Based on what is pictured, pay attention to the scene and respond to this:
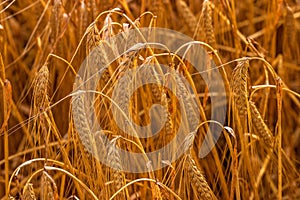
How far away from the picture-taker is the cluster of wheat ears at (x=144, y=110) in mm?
837

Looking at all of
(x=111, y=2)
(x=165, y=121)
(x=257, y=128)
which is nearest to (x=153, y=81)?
(x=165, y=121)

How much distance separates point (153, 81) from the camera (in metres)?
0.92

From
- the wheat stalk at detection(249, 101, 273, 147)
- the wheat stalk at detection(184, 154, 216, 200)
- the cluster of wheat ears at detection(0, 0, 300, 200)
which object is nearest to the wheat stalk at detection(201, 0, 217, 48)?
the cluster of wheat ears at detection(0, 0, 300, 200)

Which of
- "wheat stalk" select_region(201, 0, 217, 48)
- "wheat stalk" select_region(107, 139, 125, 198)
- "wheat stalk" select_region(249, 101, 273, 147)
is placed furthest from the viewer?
"wheat stalk" select_region(201, 0, 217, 48)

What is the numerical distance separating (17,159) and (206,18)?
0.55 m

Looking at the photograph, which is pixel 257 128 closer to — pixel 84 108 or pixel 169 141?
pixel 169 141

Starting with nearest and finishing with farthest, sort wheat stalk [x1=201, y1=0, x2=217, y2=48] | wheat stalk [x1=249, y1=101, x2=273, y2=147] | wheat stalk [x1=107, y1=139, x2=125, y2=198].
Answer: wheat stalk [x1=107, y1=139, x2=125, y2=198] < wheat stalk [x1=249, y1=101, x2=273, y2=147] < wheat stalk [x1=201, y1=0, x2=217, y2=48]

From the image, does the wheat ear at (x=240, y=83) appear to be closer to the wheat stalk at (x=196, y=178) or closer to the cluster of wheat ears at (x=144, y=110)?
the cluster of wheat ears at (x=144, y=110)

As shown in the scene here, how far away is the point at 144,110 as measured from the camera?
41.4 inches

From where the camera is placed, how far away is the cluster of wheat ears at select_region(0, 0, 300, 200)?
84 centimetres

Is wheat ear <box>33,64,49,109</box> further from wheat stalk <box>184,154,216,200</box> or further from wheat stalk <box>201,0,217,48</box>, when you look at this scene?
wheat stalk <box>201,0,217,48</box>

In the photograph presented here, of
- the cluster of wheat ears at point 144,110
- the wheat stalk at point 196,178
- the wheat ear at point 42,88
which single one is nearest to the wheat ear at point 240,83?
the cluster of wheat ears at point 144,110

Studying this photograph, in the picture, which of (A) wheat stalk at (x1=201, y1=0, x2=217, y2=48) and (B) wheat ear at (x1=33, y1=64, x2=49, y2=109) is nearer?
(B) wheat ear at (x1=33, y1=64, x2=49, y2=109)

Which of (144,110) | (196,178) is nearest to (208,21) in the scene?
(144,110)
